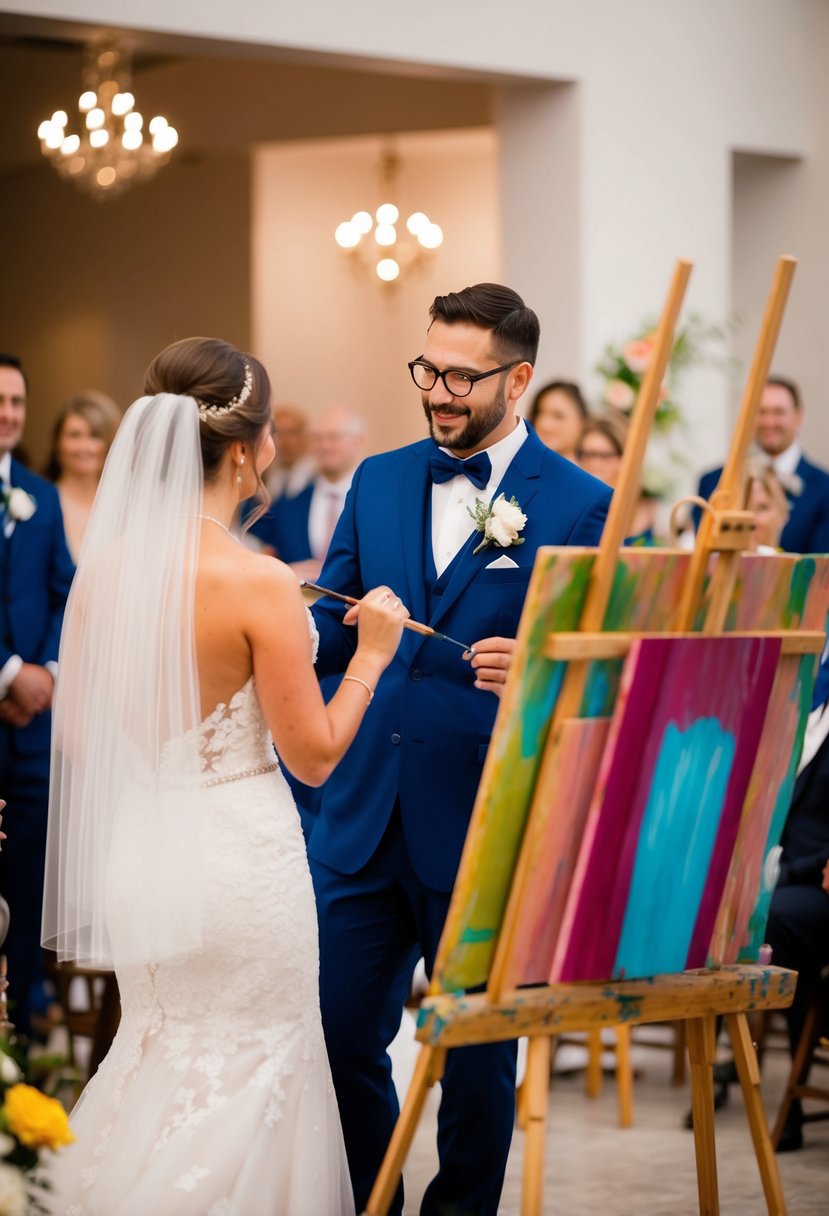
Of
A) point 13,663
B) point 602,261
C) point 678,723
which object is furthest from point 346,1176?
point 602,261

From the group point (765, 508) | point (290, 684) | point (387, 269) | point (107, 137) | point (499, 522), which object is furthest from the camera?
point (387, 269)

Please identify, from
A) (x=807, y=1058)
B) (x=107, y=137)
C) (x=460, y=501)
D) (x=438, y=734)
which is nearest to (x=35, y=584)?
(x=460, y=501)

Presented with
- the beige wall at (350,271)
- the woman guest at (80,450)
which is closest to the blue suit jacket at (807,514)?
the woman guest at (80,450)

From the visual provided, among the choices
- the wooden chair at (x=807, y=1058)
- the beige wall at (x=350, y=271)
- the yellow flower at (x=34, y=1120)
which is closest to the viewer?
the yellow flower at (x=34, y=1120)

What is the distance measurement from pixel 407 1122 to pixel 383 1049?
86 cm

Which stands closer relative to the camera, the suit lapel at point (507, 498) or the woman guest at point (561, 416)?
the suit lapel at point (507, 498)

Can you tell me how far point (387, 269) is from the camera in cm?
1189

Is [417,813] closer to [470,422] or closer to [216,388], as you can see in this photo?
[470,422]

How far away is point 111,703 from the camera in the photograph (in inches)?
Result: 112

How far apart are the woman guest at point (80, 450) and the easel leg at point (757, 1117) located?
12.8ft

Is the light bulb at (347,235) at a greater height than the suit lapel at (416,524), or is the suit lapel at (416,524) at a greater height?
the light bulb at (347,235)

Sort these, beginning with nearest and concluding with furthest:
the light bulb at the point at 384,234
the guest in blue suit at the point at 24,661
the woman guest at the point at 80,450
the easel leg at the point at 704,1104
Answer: the easel leg at the point at 704,1104 → the guest in blue suit at the point at 24,661 → the woman guest at the point at 80,450 → the light bulb at the point at 384,234

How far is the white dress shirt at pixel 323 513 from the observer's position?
314 inches

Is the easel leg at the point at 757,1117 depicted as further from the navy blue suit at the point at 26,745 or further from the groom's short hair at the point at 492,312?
the navy blue suit at the point at 26,745
